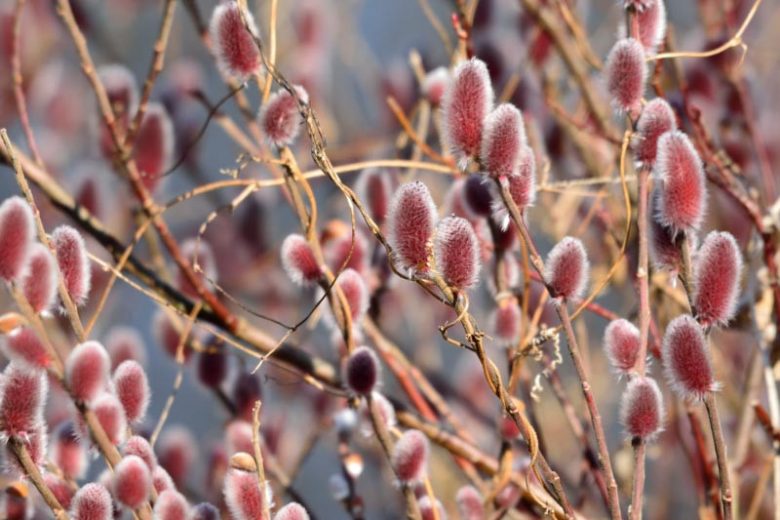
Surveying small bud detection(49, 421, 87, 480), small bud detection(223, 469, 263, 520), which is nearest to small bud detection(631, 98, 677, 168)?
small bud detection(223, 469, 263, 520)

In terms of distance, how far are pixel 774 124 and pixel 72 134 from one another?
1244mm

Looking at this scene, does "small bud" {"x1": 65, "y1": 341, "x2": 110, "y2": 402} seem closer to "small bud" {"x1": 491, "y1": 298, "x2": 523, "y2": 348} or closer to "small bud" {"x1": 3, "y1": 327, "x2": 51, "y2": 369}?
"small bud" {"x1": 3, "y1": 327, "x2": 51, "y2": 369}

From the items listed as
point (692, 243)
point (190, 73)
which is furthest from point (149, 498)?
point (190, 73)

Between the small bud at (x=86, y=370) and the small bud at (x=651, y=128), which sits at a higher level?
Result: the small bud at (x=651, y=128)

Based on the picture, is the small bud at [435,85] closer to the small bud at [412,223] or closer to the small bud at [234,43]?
the small bud at [234,43]

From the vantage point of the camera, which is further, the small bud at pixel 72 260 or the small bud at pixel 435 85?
the small bud at pixel 435 85

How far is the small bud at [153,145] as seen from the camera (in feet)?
3.72

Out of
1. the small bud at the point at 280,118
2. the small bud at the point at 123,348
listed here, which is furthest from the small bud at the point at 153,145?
the small bud at the point at 280,118

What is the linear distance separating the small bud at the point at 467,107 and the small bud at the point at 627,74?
102 mm

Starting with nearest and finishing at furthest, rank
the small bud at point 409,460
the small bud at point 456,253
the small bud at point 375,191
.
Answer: the small bud at point 456,253
the small bud at point 409,460
the small bud at point 375,191

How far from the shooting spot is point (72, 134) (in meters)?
2.02

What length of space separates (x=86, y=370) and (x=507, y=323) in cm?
36

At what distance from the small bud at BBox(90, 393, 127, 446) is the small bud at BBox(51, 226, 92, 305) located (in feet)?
0.31

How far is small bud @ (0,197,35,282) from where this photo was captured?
724mm
